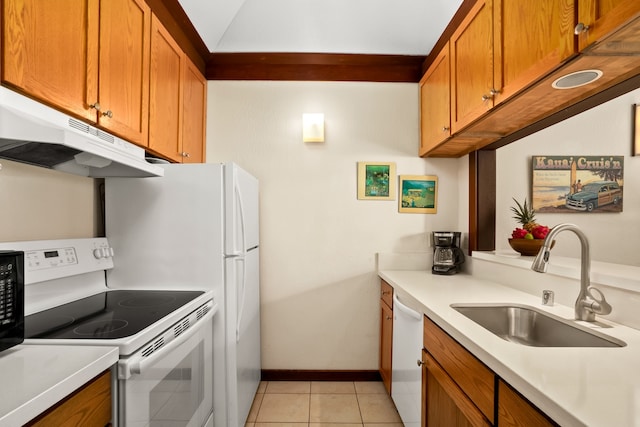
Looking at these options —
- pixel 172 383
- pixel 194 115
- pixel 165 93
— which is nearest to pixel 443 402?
pixel 172 383

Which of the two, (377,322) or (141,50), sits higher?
(141,50)

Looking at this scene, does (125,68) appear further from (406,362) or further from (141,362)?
(406,362)

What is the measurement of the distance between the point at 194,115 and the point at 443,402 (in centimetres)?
230

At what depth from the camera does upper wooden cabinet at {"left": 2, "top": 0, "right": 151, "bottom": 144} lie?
1043mm

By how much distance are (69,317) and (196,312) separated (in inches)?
18.8

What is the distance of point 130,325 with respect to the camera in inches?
48.4

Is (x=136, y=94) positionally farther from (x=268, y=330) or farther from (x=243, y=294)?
(x=268, y=330)

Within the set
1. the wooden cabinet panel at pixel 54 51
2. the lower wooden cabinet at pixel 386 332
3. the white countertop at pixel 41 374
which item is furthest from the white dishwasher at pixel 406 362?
the wooden cabinet panel at pixel 54 51

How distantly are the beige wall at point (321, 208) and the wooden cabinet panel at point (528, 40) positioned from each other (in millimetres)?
1294

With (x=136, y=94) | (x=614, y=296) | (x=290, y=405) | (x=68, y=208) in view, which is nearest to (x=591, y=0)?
(x=614, y=296)

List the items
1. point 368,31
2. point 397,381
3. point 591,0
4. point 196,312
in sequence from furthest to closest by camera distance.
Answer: point 368,31
point 397,381
point 196,312
point 591,0

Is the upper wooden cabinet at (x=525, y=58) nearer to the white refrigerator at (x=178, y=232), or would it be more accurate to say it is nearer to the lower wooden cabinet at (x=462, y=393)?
the lower wooden cabinet at (x=462, y=393)

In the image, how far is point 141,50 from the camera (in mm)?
1724

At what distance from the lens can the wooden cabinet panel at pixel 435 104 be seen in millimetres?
2156
